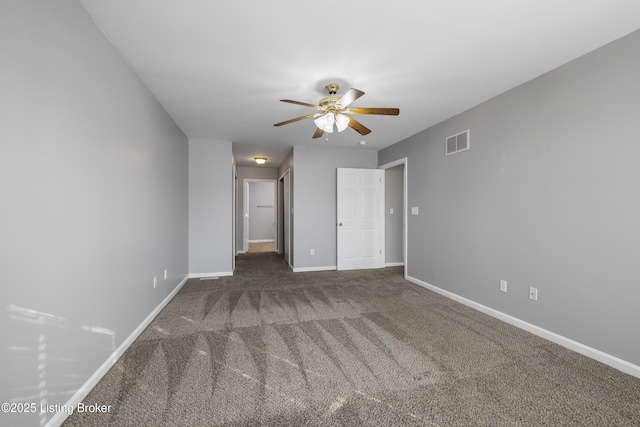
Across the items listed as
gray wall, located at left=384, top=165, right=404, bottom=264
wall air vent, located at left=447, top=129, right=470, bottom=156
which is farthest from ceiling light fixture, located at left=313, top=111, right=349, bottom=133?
gray wall, located at left=384, top=165, right=404, bottom=264

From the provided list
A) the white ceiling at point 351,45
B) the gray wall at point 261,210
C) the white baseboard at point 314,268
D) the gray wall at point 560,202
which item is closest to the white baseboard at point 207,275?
the white baseboard at point 314,268

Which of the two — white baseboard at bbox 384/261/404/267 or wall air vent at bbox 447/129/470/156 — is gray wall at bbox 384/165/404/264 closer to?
white baseboard at bbox 384/261/404/267

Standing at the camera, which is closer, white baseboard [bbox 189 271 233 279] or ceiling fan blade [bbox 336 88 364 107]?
ceiling fan blade [bbox 336 88 364 107]

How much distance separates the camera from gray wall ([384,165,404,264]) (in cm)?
568

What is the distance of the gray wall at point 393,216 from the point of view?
568 cm

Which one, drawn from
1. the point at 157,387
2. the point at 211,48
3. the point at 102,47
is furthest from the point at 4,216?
the point at 211,48

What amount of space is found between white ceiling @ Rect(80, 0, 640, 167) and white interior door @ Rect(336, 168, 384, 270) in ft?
7.34

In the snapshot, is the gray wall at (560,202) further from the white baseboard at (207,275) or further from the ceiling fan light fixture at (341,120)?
the white baseboard at (207,275)

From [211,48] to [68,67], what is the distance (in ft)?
3.15

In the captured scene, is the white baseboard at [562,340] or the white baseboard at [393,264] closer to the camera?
the white baseboard at [562,340]

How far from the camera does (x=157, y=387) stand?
5.78ft

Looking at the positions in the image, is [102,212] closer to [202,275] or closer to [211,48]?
[211,48]

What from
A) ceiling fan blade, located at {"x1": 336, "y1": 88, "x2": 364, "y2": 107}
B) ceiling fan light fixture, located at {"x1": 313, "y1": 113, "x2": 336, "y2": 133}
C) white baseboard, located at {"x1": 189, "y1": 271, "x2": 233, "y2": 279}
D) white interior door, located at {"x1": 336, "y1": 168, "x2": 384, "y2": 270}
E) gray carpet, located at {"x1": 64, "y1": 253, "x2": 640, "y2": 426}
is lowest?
gray carpet, located at {"x1": 64, "y1": 253, "x2": 640, "y2": 426}

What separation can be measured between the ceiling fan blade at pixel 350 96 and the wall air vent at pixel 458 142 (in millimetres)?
1876
